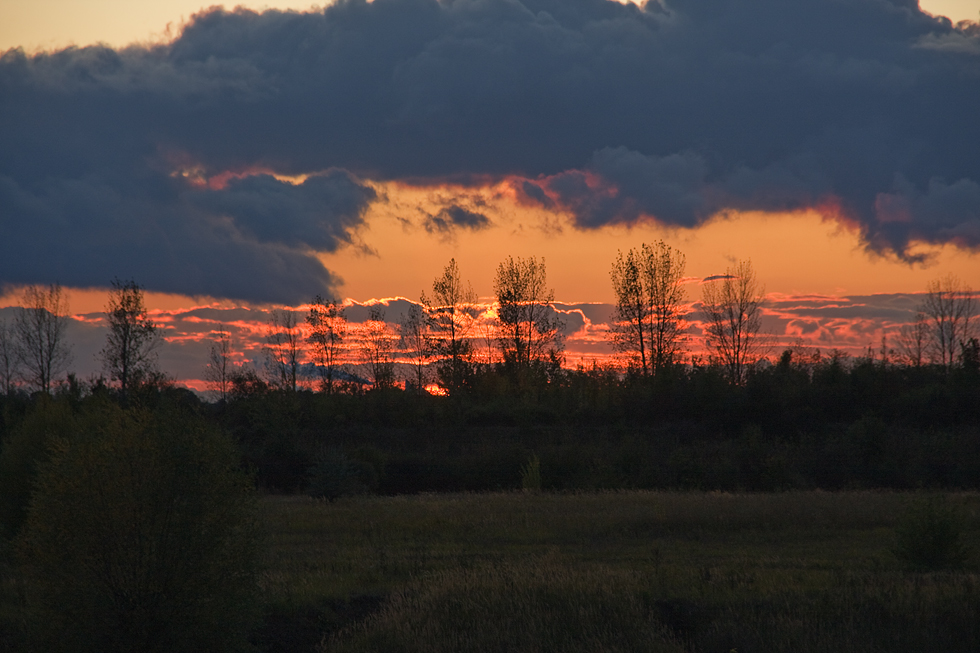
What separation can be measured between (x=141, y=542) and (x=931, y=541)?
1605cm

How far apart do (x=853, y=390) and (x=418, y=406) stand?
3152 centimetres

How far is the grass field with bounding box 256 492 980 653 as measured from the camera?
529 inches

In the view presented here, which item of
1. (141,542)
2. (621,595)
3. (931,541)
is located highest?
(141,542)

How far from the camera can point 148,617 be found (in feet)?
34.9

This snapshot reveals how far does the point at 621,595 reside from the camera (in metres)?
14.4

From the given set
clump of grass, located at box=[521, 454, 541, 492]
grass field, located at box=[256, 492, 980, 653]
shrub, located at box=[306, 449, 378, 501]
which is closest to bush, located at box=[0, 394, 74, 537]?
grass field, located at box=[256, 492, 980, 653]

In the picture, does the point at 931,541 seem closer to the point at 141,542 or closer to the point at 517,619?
the point at 517,619

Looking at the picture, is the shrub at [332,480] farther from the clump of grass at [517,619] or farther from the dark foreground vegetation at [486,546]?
the clump of grass at [517,619]

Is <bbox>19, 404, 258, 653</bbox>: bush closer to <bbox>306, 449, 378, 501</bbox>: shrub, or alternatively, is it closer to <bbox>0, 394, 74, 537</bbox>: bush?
<bbox>0, 394, 74, 537</bbox>: bush

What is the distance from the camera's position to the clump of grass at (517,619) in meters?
13.5

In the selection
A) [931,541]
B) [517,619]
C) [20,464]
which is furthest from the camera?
[20,464]

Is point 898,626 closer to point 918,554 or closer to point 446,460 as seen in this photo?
point 918,554

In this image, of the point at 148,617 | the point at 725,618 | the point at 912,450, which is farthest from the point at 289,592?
the point at 912,450

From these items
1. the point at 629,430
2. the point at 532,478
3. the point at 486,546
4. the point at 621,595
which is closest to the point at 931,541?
the point at 621,595
